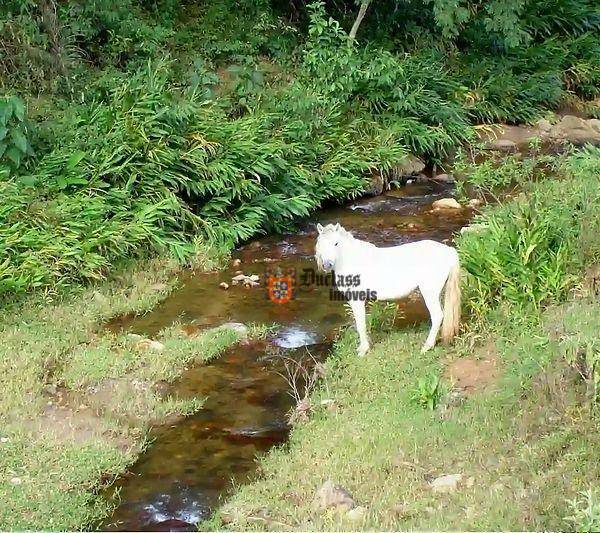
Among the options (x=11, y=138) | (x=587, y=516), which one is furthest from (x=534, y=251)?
(x=11, y=138)

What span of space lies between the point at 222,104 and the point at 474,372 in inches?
293

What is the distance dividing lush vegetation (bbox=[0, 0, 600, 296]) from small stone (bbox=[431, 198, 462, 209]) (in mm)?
1298

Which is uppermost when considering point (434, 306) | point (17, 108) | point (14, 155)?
point (17, 108)

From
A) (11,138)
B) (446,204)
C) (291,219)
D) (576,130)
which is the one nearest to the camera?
(11,138)

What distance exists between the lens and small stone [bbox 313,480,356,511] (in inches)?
195

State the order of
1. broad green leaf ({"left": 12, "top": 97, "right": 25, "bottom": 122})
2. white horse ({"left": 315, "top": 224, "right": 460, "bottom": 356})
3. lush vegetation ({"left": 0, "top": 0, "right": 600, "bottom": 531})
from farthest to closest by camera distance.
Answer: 1. broad green leaf ({"left": 12, "top": 97, "right": 25, "bottom": 122})
2. white horse ({"left": 315, "top": 224, "right": 460, "bottom": 356})
3. lush vegetation ({"left": 0, "top": 0, "right": 600, "bottom": 531})

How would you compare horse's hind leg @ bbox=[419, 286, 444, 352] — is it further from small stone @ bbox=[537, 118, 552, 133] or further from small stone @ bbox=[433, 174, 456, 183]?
small stone @ bbox=[537, 118, 552, 133]

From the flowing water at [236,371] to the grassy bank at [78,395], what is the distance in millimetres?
192

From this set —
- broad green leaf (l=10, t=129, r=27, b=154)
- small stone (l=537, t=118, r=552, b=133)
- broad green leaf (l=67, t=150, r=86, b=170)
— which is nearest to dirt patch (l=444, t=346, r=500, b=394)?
broad green leaf (l=67, t=150, r=86, b=170)

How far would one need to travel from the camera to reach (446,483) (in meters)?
5.04

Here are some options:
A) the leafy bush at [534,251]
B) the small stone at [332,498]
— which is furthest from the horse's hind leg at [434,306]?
the small stone at [332,498]

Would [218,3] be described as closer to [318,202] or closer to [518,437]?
[318,202]

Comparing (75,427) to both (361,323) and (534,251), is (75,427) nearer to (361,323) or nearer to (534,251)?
(361,323)

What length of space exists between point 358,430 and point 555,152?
10.1 meters
